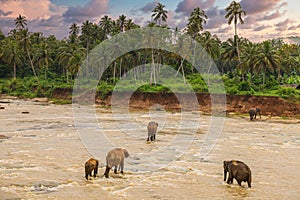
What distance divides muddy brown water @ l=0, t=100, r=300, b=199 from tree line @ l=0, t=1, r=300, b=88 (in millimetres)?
33916

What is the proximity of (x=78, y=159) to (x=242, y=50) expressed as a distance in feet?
161

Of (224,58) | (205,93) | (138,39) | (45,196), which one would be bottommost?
(45,196)

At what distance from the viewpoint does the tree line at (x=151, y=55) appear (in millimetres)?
55688

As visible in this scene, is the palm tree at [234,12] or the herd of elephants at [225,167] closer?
the herd of elephants at [225,167]

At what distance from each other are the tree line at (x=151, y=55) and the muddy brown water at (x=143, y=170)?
33.9 meters

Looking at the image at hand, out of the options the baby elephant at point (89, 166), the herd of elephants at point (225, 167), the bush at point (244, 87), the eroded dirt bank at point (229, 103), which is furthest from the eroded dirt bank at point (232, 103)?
the baby elephant at point (89, 166)

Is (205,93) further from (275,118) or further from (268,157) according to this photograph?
(268,157)

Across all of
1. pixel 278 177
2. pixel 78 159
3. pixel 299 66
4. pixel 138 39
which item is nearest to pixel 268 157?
pixel 278 177

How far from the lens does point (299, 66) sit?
73.8m

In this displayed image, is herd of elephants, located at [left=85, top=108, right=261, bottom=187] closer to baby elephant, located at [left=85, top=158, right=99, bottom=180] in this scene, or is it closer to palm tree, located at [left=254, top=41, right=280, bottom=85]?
baby elephant, located at [left=85, top=158, right=99, bottom=180]

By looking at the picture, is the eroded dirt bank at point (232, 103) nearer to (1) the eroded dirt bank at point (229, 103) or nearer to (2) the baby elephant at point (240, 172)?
(1) the eroded dirt bank at point (229, 103)

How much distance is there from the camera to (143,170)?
48.4ft

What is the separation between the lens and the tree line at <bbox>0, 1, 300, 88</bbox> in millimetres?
55688

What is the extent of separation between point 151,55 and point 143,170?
2449 inches
